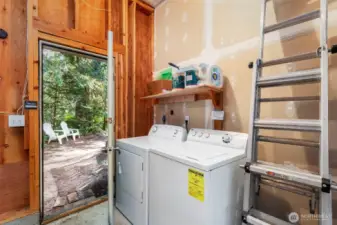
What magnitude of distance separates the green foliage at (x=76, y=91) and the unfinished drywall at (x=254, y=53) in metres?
1.27

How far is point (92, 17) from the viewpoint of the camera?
2.31 m

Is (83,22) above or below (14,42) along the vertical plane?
above

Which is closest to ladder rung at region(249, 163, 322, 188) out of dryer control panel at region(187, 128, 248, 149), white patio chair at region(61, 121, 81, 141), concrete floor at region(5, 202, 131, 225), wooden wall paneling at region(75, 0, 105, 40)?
dryer control panel at region(187, 128, 248, 149)

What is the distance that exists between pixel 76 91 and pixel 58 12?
103 cm

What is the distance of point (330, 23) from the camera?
50.9 inches

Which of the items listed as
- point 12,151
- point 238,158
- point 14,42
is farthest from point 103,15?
point 238,158

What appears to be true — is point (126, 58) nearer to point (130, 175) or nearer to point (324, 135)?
point (130, 175)

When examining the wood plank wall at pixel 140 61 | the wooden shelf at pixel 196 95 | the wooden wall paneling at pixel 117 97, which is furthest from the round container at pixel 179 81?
the wooden wall paneling at pixel 117 97

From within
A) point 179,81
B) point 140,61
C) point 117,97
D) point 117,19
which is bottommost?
point 117,97

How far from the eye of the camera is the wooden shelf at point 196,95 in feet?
6.11

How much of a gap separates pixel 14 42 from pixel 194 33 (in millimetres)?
2029

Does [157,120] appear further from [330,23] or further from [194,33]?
[330,23]

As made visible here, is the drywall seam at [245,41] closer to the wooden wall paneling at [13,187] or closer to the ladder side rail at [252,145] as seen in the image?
the ladder side rail at [252,145]

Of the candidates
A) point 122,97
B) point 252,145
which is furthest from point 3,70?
point 252,145
